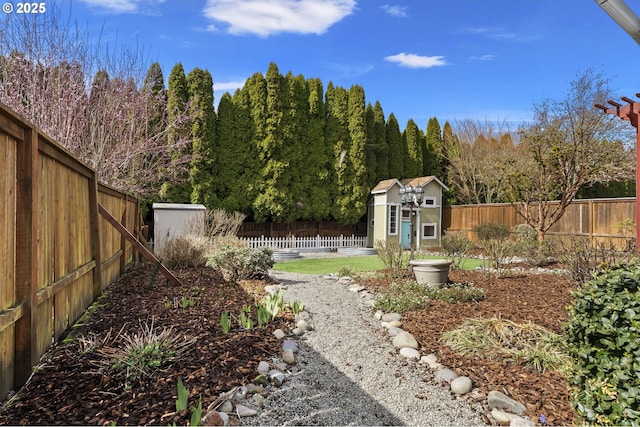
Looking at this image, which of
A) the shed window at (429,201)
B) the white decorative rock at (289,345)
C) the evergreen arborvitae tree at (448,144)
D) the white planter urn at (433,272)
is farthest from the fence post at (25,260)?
the evergreen arborvitae tree at (448,144)

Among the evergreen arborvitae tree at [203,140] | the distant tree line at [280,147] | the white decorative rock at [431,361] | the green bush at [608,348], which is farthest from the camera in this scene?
the distant tree line at [280,147]

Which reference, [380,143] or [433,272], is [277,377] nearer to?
[433,272]

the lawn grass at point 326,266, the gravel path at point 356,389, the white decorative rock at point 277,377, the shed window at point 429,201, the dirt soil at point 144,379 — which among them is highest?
the shed window at point 429,201

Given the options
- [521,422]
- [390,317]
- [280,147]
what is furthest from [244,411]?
[280,147]

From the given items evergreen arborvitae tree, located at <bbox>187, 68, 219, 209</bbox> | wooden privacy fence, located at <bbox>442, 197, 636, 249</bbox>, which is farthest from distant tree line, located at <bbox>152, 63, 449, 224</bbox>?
wooden privacy fence, located at <bbox>442, 197, 636, 249</bbox>

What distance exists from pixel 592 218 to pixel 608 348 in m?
13.9

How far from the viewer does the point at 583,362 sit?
2.65 meters

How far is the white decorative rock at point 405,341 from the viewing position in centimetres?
436

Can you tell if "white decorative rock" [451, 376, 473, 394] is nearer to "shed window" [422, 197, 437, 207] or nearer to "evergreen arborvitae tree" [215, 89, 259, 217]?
"evergreen arborvitae tree" [215, 89, 259, 217]

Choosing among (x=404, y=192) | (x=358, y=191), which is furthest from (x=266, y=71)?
(x=404, y=192)

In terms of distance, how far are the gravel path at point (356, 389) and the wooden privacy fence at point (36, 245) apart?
5.68ft

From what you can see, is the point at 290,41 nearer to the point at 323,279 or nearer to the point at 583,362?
the point at 323,279

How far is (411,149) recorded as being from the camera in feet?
73.3

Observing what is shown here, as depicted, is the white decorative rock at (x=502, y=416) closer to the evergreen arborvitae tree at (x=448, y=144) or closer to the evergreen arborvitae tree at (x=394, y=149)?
the evergreen arborvitae tree at (x=394, y=149)
